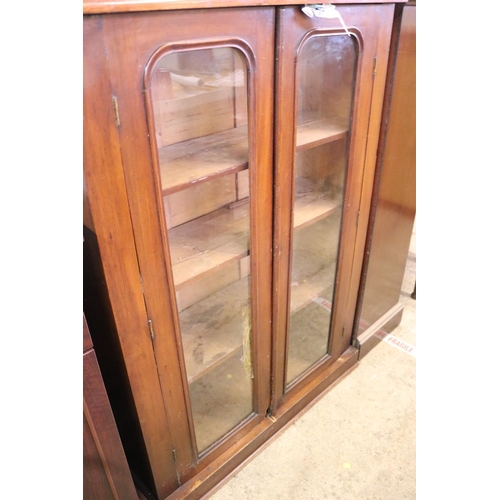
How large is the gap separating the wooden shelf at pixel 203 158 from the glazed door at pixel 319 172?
108 millimetres

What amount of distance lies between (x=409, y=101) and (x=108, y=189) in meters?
1.11

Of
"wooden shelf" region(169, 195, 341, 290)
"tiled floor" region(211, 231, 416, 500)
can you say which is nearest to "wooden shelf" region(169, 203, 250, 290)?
"wooden shelf" region(169, 195, 341, 290)

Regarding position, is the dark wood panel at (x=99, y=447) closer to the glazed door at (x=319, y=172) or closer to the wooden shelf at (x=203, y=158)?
the wooden shelf at (x=203, y=158)

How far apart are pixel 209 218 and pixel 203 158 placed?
26 cm

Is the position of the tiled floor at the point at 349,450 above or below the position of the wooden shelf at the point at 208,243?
below

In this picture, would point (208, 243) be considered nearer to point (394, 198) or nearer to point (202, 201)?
point (202, 201)

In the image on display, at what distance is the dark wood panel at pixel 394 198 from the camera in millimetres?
1351

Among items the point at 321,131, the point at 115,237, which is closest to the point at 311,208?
the point at 321,131

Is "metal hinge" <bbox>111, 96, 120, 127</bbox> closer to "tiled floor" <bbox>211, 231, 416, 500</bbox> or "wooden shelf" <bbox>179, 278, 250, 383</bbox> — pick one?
"wooden shelf" <bbox>179, 278, 250, 383</bbox>

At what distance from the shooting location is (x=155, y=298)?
100 centimetres

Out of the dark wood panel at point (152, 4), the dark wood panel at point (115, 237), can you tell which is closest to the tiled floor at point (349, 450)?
the dark wood panel at point (115, 237)

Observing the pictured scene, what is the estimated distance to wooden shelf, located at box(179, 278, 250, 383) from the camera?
130cm
